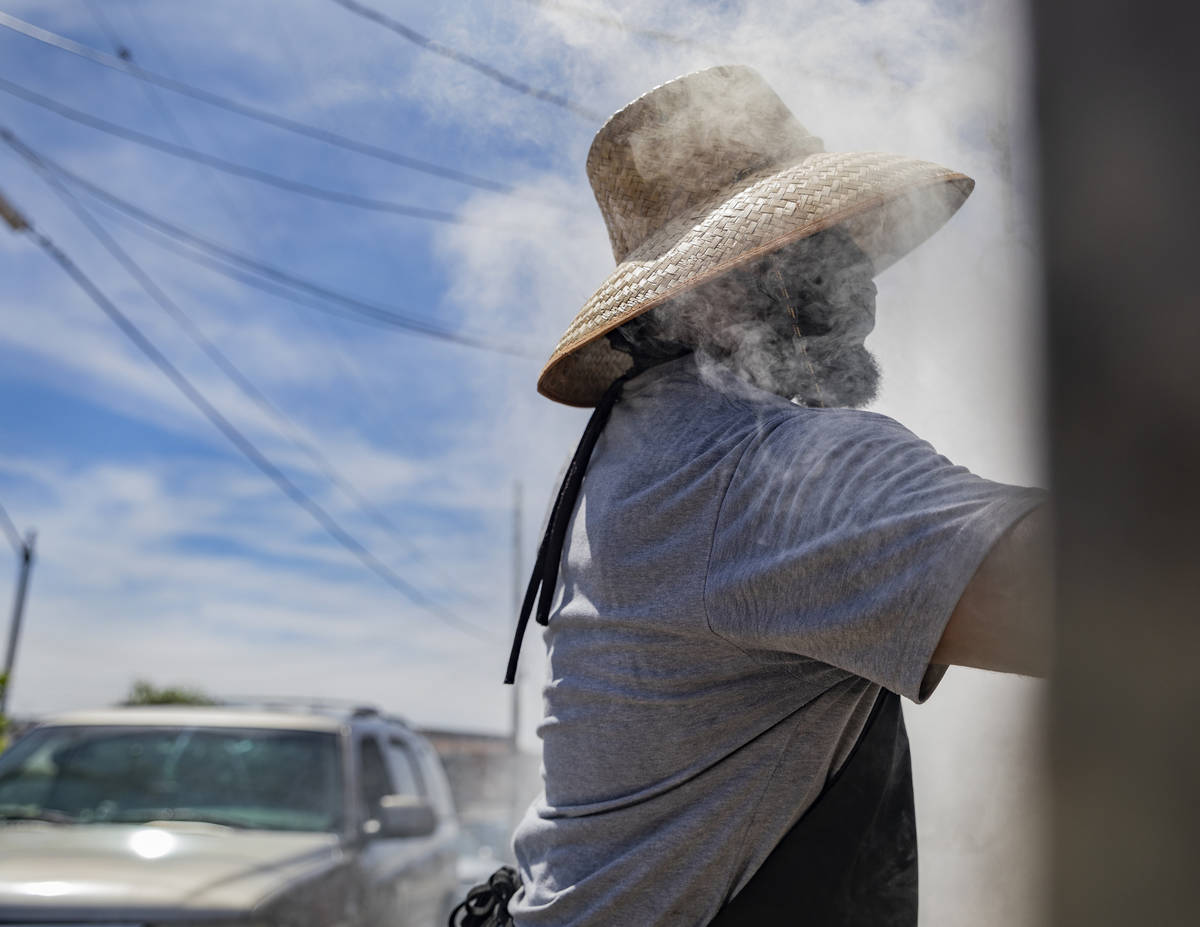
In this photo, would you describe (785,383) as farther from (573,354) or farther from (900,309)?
(900,309)

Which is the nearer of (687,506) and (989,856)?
(687,506)

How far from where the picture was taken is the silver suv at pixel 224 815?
12.7 ft

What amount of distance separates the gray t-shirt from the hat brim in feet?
0.41

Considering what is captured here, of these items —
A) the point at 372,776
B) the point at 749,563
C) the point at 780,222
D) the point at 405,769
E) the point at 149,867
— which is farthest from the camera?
the point at 405,769

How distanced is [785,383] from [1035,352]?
869mm

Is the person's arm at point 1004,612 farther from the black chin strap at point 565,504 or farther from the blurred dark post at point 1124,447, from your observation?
the black chin strap at point 565,504

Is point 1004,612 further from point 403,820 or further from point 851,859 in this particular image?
point 403,820

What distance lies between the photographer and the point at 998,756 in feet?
4.50

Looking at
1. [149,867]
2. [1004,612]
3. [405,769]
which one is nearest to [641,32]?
[1004,612]

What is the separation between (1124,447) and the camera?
0.51m

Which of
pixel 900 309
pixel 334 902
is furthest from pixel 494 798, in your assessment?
pixel 900 309

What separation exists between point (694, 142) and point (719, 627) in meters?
0.80

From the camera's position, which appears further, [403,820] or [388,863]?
[388,863]

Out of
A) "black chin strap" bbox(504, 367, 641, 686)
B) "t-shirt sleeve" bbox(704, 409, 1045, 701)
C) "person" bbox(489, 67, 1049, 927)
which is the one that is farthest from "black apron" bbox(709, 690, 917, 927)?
"black chin strap" bbox(504, 367, 641, 686)
